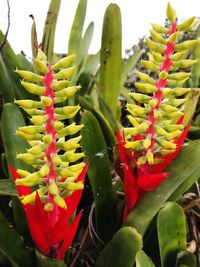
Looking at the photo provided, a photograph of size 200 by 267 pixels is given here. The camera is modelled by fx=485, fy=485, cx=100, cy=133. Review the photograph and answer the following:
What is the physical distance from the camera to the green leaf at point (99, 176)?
771 millimetres

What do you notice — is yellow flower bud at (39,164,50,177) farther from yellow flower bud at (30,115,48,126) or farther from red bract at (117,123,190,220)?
red bract at (117,123,190,220)

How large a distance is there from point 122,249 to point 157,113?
0.63 feet

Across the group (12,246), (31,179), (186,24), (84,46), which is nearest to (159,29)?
(186,24)

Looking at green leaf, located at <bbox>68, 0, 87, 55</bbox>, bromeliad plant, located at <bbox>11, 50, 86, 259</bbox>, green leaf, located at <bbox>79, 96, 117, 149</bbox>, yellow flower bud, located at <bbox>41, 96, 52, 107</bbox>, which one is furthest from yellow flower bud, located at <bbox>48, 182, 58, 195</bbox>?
green leaf, located at <bbox>68, 0, 87, 55</bbox>

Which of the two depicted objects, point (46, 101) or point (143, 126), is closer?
point (46, 101)

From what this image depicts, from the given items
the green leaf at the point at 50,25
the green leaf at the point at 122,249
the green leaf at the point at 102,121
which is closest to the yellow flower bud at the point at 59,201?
the green leaf at the point at 122,249

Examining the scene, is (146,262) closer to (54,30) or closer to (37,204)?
(37,204)

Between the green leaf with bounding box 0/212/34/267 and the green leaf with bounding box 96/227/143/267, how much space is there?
0.35 feet

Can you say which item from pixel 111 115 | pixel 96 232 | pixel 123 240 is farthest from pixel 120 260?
pixel 111 115

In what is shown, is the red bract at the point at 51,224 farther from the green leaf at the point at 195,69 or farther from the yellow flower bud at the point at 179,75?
the green leaf at the point at 195,69

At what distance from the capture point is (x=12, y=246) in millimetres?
677

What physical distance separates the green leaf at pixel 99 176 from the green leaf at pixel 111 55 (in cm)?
24

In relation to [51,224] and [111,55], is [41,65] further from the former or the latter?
[111,55]

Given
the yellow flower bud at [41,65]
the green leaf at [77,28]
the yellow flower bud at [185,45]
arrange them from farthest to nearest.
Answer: the green leaf at [77,28] → the yellow flower bud at [185,45] → the yellow flower bud at [41,65]
